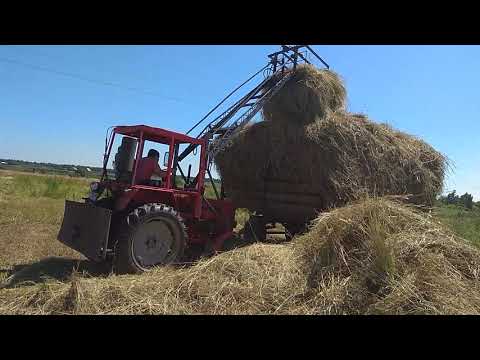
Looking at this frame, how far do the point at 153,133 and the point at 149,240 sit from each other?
1.74 m

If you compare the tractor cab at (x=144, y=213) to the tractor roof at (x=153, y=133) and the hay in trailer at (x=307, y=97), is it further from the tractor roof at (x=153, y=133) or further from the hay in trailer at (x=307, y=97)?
the hay in trailer at (x=307, y=97)

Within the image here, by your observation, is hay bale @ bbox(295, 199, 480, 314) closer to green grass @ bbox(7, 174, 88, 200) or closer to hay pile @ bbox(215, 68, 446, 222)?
hay pile @ bbox(215, 68, 446, 222)

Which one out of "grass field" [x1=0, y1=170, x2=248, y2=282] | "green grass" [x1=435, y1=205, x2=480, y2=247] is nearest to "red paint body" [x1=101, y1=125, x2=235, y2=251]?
"grass field" [x1=0, y1=170, x2=248, y2=282]

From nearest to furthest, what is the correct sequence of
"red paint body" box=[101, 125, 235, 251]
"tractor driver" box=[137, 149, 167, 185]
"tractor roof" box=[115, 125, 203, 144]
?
"red paint body" box=[101, 125, 235, 251]
"tractor roof" box=[115, 125, 203, 144]
"tractor driver" box=[137, 149, 167, 185]

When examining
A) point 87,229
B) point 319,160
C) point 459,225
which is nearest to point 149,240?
point 87,229

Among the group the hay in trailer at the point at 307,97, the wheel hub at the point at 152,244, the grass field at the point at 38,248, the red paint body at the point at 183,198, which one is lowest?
the grass field at the point at 38,248

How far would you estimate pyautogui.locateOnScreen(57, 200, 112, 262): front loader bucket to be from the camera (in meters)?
5.99

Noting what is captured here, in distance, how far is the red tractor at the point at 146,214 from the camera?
619cm

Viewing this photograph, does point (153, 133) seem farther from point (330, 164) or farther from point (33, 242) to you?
point (33, 242)

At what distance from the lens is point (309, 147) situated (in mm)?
8336

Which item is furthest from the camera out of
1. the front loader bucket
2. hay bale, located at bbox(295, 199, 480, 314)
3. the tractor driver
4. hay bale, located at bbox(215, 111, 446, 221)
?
hay bale, located at bbox(215, 111, 446, 221)

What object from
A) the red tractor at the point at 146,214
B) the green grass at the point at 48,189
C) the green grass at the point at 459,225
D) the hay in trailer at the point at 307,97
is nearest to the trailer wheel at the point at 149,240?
the red tractor at the point at 146,214
